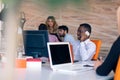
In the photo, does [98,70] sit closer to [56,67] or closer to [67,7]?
[56,67]

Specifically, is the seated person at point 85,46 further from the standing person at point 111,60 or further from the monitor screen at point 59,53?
the standing person at point 111,60

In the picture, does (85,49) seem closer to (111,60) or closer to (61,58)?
(61,58)

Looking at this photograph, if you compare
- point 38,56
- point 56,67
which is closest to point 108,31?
point 38,56

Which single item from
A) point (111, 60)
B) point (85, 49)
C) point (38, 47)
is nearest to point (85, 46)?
point (85, 49)

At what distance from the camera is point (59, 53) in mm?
2162

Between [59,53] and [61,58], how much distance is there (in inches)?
2.0

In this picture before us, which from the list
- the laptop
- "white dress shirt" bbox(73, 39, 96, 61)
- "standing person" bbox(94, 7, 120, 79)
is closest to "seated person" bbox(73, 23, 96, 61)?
"white dress shirt" bbox(73, 39, 96, 61)

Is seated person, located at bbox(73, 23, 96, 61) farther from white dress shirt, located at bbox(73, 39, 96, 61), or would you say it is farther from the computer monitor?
the computer monitor

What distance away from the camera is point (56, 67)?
81.0 inches

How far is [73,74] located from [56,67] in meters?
0.25

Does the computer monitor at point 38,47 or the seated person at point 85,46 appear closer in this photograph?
the computer monitor at point 38,47

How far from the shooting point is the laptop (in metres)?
2.02

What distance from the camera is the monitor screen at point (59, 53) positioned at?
6.84 ft

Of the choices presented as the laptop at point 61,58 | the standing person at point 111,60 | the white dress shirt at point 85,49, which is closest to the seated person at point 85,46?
the white dress shirt at point 85,49
